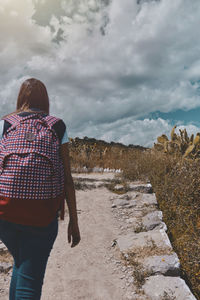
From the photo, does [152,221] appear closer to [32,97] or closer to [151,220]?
[151,220]

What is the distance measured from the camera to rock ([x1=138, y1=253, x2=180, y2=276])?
2.85 m

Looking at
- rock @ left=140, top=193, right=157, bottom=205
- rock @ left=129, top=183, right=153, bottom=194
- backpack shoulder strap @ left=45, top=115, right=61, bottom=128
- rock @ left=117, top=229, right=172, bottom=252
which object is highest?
backpack shoulder strap @ left=45, top=115, right=61, bottom=128

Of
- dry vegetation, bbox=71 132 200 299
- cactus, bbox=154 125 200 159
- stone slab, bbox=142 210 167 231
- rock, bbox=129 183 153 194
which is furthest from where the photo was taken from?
cactus, bbox=154 125 200 159

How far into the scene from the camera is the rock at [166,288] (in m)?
2.46

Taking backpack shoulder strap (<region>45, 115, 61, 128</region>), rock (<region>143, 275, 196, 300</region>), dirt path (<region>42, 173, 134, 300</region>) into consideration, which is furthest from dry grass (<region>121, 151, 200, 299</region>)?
backpack shoulder strap (<region>45, 115, 61, 128</region>)

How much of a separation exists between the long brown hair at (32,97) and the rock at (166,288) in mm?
2204

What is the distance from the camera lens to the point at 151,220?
429 centimetres

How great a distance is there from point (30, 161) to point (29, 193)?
0.17 m

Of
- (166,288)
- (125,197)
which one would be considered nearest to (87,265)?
(166,288)

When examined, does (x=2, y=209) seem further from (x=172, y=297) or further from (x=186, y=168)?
(x=186, y=168)

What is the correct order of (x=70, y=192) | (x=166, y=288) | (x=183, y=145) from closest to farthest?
(x=70, y=192) < (x=166, y=288) < (x=183, y=145)

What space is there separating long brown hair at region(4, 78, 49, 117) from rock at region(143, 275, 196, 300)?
2.20 m

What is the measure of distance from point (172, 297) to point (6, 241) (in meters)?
1.99

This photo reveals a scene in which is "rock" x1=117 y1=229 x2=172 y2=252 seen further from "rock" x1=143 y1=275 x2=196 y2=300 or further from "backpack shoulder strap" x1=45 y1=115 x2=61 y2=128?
"backpack shoulder strap" x1=45 y1=115 x2=61 y2=128
